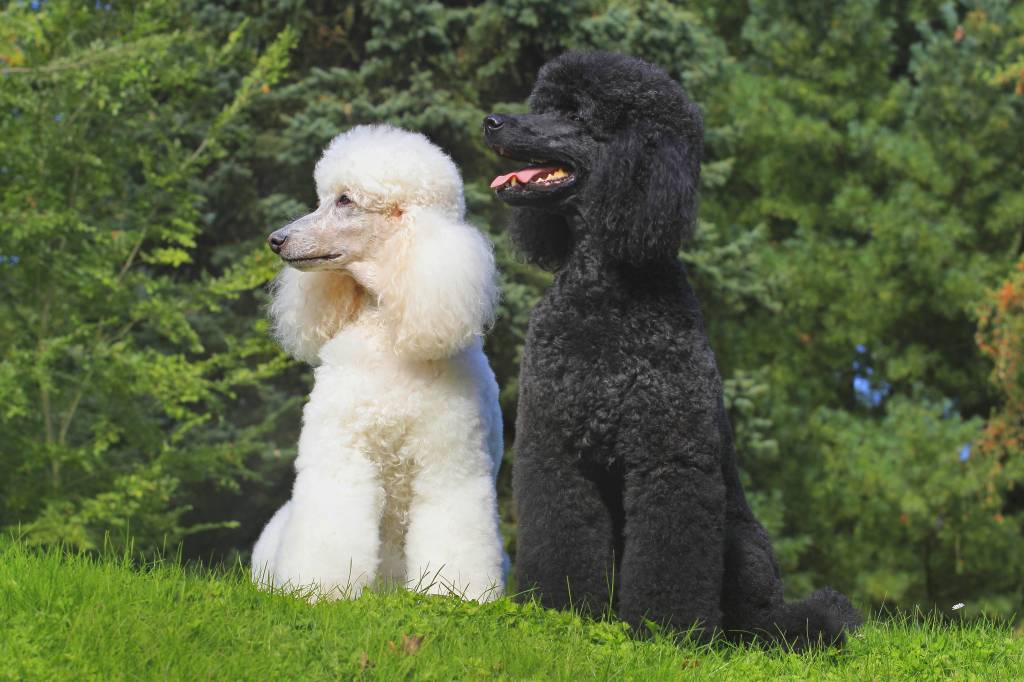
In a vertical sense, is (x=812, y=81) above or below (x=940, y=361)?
above

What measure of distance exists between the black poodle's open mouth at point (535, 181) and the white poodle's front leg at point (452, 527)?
0.78 meters

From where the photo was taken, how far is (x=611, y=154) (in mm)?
3381

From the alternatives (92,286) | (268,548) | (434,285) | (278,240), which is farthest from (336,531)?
(92,286)

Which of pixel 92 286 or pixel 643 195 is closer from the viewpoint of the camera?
pixel 643 195

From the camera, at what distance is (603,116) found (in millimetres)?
3430

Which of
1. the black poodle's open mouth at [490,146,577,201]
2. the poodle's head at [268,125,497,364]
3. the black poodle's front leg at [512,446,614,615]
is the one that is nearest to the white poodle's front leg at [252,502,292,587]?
the poodle's head at [268,125,497,364]

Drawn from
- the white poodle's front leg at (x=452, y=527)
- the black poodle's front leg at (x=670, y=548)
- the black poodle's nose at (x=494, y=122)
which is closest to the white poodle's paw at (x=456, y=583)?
the white poodle's front leg at (x=452, y=527)

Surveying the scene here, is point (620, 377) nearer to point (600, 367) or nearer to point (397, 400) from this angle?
point (600, 367)

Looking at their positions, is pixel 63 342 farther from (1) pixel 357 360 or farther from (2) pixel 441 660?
(2) pixel 441 660

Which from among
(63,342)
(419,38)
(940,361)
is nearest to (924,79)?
(940,361)

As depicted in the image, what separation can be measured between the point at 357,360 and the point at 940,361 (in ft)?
33.1

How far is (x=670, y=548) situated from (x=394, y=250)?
1248 mm

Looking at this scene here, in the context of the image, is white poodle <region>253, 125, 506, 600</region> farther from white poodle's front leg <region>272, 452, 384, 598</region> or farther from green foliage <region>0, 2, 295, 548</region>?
green foliage <region>0, 2, 295, 548</region>

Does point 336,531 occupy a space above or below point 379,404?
below
